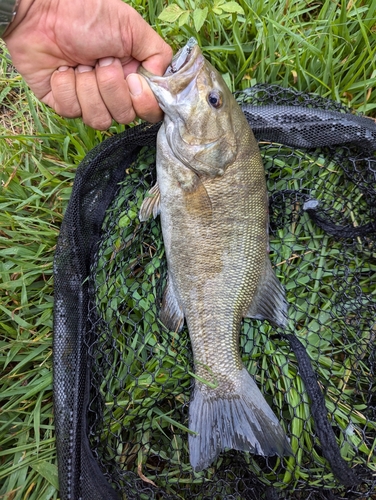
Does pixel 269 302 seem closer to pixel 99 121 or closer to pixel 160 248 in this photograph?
pixel 160 248

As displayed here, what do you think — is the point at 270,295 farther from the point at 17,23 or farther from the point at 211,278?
the point at 17,23

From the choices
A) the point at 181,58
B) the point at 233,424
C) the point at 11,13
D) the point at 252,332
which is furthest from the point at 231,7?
the point at 233,424

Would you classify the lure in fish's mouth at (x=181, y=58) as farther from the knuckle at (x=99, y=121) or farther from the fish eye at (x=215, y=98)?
the knuckle at (x=99, y=121)

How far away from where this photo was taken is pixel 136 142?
283 centimetres

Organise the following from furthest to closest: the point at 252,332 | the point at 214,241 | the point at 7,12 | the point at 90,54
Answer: the point at 252,332, the point at 214,241, the point at 90,54, the point at 7,12

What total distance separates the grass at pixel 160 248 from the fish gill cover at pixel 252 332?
2cm

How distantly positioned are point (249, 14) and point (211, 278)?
1999mm

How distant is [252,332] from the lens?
2.87 metres

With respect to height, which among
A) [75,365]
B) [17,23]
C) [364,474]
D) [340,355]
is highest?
[17,23]

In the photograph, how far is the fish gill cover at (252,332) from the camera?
260cm

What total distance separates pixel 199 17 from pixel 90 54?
91 cm

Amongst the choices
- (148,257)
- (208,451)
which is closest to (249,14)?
(148,257)

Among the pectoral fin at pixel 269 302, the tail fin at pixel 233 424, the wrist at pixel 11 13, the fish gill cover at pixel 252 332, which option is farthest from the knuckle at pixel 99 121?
the tail fin at pixel 233 424

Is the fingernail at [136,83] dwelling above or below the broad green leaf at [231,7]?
below
